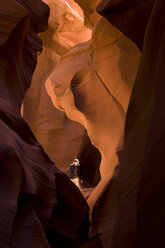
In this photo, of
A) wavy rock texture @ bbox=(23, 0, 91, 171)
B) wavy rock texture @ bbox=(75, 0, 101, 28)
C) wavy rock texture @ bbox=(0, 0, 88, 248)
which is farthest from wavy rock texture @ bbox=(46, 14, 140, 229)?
wavy rock texture @ bbox=(23, 0, 91, 171)

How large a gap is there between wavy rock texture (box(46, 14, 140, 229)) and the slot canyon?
0.03m

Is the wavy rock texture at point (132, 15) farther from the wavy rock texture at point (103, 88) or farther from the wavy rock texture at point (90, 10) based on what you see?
the wavy rock texture at point (90, 10)

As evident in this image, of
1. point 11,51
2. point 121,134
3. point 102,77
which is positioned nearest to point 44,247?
point 11,51

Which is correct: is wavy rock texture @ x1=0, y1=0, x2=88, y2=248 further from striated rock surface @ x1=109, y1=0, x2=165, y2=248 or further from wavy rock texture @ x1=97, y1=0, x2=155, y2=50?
wavy rock texture @ x1=97, y1=0, x2=155, y2=50

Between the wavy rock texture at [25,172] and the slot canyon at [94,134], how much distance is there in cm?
1

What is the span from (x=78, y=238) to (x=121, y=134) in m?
3.35

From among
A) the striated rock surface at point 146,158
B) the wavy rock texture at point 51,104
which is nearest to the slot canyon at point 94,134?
the striated rock surface at point 146,158

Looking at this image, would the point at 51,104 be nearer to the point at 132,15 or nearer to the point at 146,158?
the point at 132,15

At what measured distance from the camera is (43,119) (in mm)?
13516

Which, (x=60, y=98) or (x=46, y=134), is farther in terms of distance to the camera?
(x=46, y=134)

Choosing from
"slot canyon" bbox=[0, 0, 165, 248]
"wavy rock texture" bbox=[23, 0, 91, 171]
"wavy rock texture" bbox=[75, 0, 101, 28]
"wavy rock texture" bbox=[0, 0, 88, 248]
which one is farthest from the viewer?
"wavy rock texture" bbox=[23, 0, 91, 171]

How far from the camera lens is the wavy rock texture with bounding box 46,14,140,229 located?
770cm

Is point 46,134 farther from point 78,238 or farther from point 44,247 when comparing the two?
point 44,247

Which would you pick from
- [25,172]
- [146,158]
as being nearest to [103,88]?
[25,172]
